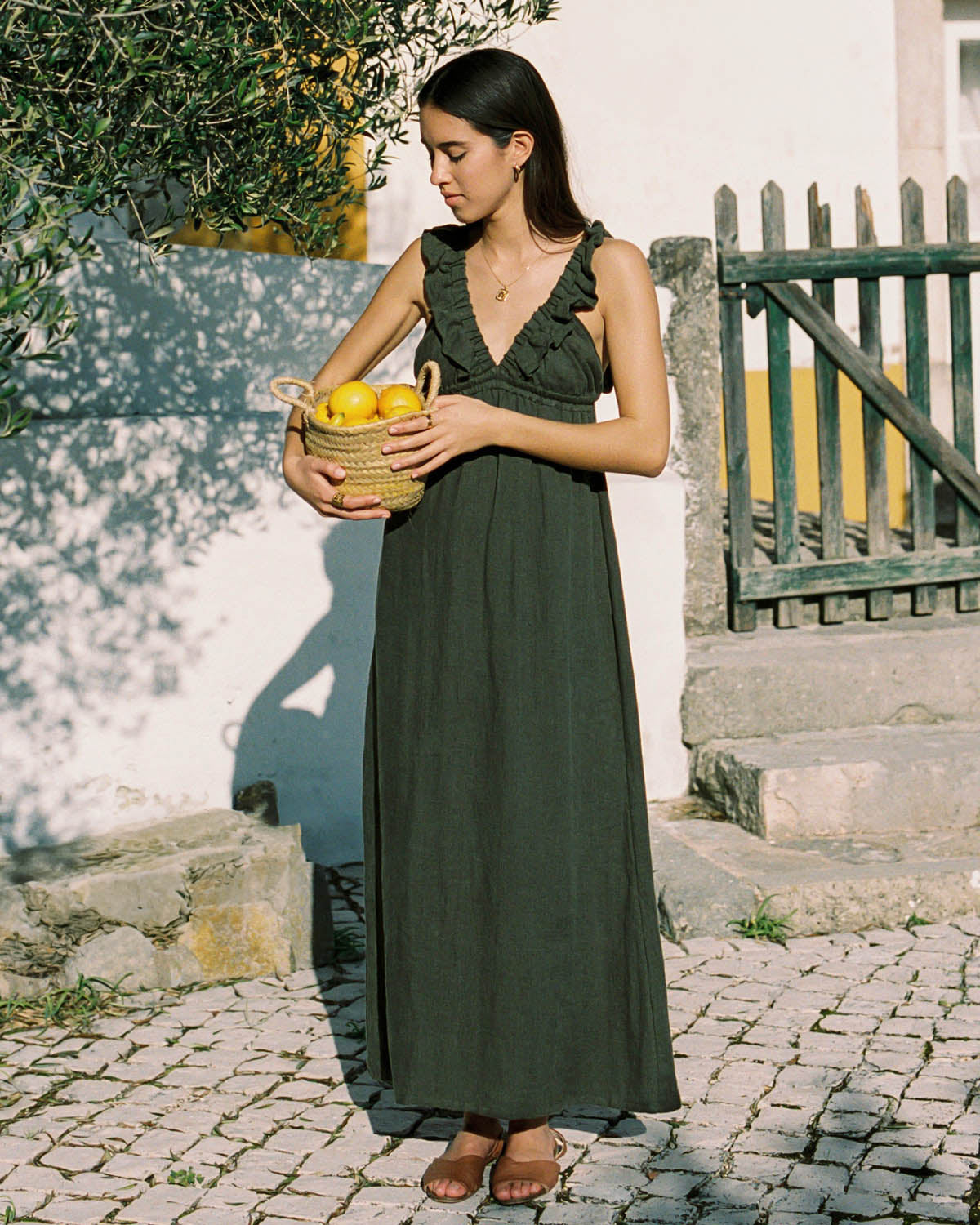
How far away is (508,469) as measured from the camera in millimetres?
3332

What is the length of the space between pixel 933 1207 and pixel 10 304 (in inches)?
97.0

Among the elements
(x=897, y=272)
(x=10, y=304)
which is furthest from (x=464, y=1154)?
(x=897, y=272)

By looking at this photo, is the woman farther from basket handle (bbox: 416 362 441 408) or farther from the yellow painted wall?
the yellow painted wall

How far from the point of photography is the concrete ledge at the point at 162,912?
4.61m

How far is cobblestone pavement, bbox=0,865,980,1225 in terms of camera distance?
11.3 ft

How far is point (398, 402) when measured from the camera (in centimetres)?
318

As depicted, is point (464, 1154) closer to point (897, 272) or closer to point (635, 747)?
point (635, 747)

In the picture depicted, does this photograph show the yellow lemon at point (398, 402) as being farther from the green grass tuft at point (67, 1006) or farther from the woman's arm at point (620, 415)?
the green grass tuft at point (67, 1006)

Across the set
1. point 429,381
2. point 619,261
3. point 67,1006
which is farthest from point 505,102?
point 67,1006

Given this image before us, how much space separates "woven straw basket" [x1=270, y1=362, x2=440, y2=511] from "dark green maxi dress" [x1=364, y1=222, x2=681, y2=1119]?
0.58 feet

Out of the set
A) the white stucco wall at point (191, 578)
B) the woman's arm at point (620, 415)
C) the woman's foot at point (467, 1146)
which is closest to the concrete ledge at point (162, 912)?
the white stucco wall at point (191, 578)

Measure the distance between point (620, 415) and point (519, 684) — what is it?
0.56 meters

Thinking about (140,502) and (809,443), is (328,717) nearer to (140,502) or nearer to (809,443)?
(140,502)

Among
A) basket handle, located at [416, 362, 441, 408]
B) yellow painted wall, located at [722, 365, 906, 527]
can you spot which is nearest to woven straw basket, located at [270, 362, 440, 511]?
basket handle, located at [416, 362, 441, 408]
